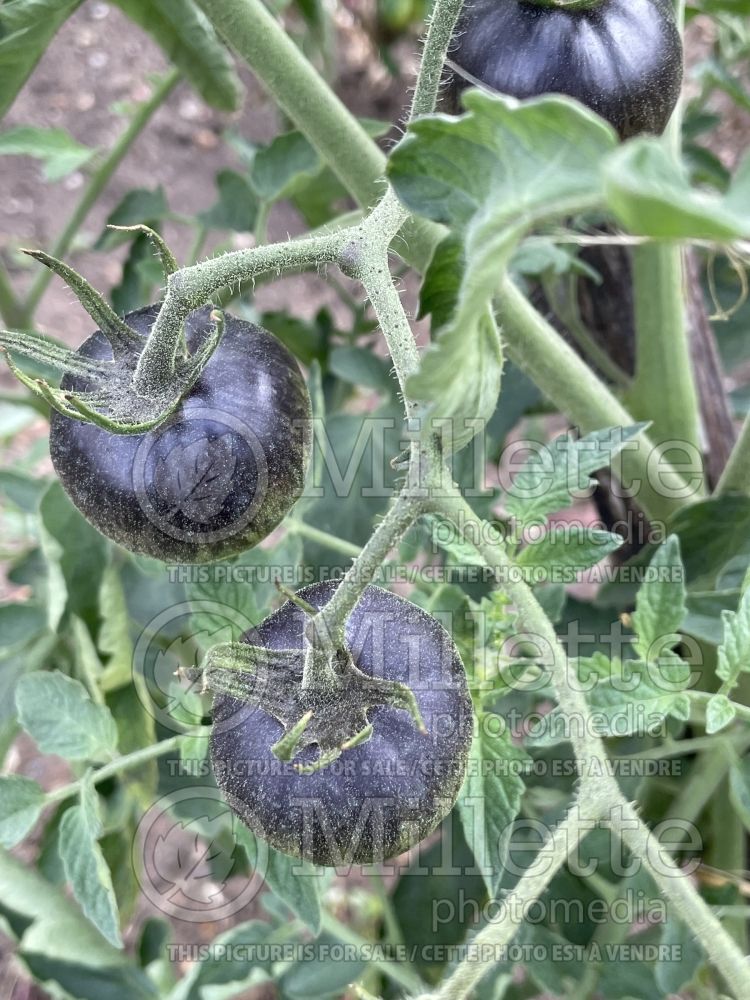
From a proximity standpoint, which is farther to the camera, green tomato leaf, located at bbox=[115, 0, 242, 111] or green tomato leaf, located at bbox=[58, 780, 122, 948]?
green tomato leaf, located at bbox=[115, 0, 242, 111]

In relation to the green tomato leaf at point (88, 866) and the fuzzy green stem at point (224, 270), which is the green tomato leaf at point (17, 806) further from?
the fuzzy green stem at point (224, 270)

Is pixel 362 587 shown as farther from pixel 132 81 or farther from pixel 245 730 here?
pixel 132 81

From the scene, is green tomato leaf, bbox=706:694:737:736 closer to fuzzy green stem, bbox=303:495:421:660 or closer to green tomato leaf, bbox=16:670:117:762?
fuzzy green stem, bbox=303:495:421:660

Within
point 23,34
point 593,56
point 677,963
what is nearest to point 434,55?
point 593,56

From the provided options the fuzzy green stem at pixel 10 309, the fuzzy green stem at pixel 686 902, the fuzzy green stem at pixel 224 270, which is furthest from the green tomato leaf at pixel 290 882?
the fuzzy green stem at pixel 10 309

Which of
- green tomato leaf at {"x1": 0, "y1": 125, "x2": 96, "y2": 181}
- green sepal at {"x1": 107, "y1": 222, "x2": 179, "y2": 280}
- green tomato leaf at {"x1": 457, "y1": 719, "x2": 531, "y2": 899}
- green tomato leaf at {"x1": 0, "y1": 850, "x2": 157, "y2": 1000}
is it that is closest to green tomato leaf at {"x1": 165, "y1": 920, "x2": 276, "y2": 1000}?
green tomato leaf at {"x1": 0, "y1": 850, "x2": 157, "y2": 1000}
